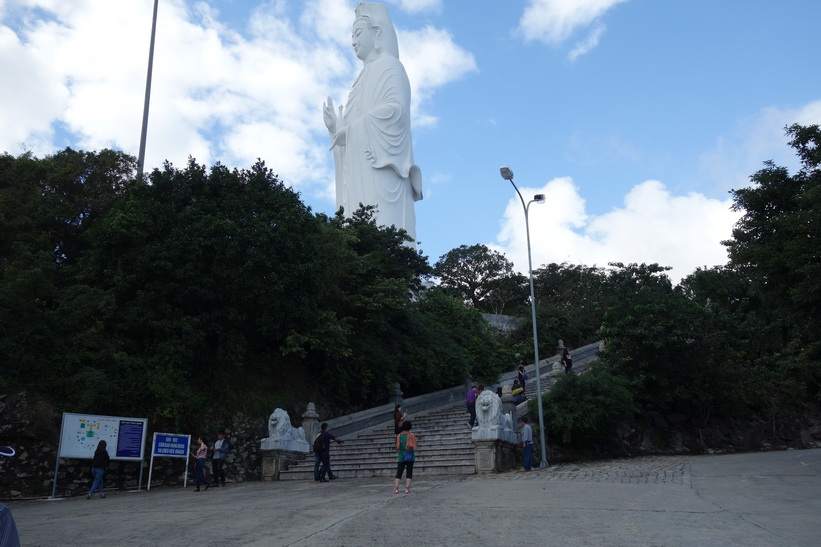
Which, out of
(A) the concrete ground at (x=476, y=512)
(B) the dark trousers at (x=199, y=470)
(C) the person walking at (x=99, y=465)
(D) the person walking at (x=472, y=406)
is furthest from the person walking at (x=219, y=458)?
(D) the person walking at (x=472, y=406)

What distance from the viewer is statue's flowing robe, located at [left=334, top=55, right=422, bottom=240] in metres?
34.4

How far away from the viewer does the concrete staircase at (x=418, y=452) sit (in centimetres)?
1506

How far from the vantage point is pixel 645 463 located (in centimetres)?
1673

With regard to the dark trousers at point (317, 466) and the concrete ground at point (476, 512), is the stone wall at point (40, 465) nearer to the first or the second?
the concrete ground at point (476, 512)

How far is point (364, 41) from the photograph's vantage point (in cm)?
3684

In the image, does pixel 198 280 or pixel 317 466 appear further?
pixel 198 280

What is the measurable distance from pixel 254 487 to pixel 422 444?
180 inches

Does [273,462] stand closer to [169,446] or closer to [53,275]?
[169,446]

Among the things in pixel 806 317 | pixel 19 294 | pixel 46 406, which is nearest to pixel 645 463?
pixel 806 317

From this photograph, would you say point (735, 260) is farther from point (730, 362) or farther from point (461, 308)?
point (461, 308)

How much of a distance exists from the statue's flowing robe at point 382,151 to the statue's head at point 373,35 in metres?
1.19

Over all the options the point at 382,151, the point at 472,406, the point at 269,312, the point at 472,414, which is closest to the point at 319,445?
the point at 269,312

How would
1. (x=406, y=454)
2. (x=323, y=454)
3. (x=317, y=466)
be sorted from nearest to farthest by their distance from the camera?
1. (x=406, y=454)
2. (x=323, y=454)
3. (x=317, y=466)

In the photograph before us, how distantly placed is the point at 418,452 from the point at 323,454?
2.76 meters
